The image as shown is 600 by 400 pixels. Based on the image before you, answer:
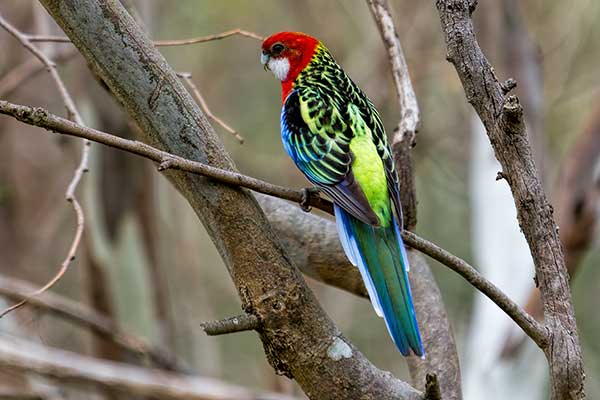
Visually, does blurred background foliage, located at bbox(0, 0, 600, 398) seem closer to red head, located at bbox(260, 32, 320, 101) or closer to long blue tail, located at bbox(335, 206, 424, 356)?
red head, located at bbox(260, 32, 320, 101)

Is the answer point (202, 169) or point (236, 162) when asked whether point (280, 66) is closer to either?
point (202, 169)

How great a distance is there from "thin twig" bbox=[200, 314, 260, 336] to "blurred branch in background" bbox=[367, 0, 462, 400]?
0.84 metres

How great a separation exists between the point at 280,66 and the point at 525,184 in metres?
1.99

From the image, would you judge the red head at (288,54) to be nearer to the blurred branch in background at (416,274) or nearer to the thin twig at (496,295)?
the blurred branch in background at (416,274)

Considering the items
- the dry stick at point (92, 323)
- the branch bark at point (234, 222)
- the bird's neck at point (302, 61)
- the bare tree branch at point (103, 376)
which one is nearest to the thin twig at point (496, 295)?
the branch bark at point (234, 222)

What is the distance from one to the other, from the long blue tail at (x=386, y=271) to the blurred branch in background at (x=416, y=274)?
353 mm

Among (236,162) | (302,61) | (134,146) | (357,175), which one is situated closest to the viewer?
(134,146)

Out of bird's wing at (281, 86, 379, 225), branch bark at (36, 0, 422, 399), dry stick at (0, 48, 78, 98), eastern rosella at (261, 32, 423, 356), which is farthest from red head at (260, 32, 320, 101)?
dry stick at (0, 48, 78, 98)

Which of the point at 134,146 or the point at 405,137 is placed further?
the point at 405,137

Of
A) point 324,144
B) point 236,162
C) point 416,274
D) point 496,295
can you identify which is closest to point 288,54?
point 324,144

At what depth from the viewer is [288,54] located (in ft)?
12.5

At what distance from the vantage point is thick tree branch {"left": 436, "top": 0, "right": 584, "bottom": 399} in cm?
201

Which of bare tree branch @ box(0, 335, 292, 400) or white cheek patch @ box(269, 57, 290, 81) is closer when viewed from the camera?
bare tree branch @ box(0, 335, 292, 400)

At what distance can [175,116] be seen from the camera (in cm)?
214
